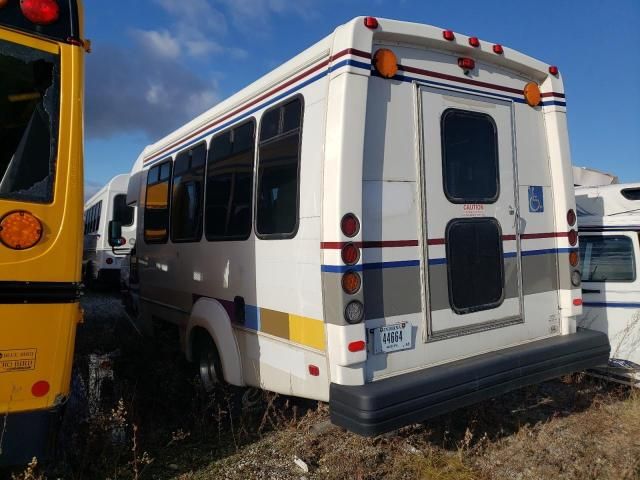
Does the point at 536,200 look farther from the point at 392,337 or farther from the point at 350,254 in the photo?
the point at 350,254

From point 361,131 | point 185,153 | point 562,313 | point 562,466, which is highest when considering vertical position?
point 185,153

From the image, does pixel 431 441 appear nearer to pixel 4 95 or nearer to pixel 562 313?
Result: pixel 562 313

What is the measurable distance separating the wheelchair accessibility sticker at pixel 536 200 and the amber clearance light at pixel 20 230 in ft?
11.5

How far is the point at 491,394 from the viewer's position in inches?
135

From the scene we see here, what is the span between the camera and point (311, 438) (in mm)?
3766

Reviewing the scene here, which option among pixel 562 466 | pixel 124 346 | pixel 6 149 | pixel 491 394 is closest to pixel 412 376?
pixel 491 394

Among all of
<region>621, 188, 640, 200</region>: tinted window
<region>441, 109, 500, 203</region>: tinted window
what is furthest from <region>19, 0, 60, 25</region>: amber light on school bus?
<region>621, 188, 640, 200</region>: tinted window

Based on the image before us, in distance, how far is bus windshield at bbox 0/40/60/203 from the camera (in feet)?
8.16

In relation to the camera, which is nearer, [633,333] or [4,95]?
[4,95]

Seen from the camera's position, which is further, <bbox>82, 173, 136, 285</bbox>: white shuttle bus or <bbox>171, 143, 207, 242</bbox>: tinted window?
<bbox>82, 173, 136, 285</bbox>: white shuttle bus

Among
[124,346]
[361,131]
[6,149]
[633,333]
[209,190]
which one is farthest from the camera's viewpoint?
[124,346]

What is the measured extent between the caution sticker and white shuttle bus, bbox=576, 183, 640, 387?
500cm

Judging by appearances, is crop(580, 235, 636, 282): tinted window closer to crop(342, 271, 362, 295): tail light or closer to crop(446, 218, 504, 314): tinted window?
crop(446, 218, 504, 314): tinted window

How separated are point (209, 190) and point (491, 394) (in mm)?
2982
